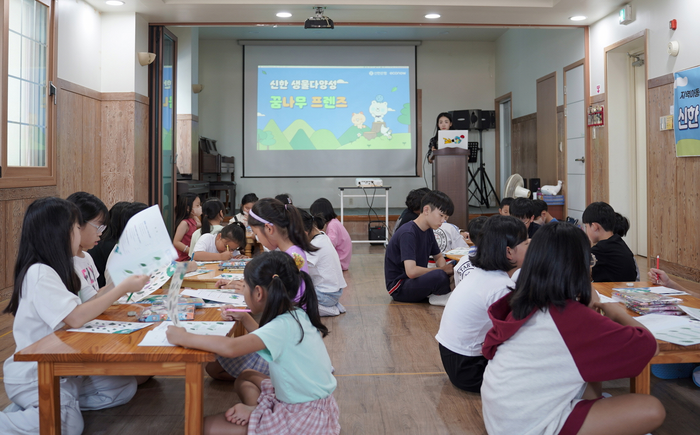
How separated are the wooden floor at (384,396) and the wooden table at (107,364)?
569 millimetres

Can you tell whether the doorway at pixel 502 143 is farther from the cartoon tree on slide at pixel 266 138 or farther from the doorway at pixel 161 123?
the doorway at pixel 161 123

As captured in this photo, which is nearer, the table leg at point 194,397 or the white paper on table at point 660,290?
the table leg at point 194,397

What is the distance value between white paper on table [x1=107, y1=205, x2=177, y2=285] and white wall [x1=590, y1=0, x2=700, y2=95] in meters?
4.97

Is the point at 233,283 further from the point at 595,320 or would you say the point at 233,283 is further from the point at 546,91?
the point at 546,91

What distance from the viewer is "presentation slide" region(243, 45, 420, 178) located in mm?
9375

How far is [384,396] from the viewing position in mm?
2518

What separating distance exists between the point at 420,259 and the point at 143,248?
2.69 metres

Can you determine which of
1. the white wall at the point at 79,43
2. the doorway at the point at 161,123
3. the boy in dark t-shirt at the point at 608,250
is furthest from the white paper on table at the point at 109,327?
the doorway at the point at 161,123

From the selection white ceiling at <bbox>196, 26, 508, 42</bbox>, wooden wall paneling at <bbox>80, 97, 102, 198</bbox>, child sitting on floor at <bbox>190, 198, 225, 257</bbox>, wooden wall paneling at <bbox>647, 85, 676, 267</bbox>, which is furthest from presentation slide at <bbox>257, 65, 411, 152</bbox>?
child sitting on floor at <bbox>190, 198, 225, 257</bbox>

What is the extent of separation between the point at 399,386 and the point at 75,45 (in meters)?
4.73

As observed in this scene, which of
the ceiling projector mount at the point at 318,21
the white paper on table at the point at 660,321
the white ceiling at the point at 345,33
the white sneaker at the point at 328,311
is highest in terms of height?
the white ceiling at the point at 345,33

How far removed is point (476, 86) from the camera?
414 inches

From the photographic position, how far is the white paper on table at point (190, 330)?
5.49ft

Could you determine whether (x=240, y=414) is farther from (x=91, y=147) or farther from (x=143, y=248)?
(x=91, y=147)
